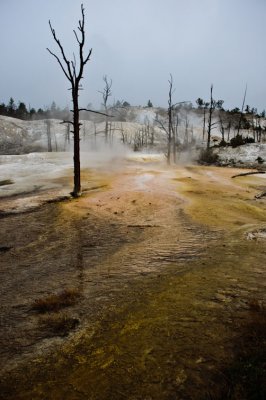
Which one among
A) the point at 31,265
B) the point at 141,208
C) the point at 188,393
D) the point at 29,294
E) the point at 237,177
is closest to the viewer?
the point at 188,393

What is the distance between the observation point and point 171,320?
5.80 meters

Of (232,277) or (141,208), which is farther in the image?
(141,208)

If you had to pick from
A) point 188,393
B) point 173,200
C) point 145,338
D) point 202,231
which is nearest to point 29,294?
point 145,338

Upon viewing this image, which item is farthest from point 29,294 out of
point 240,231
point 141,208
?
point 141,208

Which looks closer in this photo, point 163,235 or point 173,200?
point 163,235

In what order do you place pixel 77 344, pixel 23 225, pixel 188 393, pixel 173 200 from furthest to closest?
pixel 173 200, pixel 23 225, pixel 77 344, pixel 188 393

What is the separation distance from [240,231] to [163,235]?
101 inches

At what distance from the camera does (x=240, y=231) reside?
11188 mm

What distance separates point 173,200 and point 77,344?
37.7 ft

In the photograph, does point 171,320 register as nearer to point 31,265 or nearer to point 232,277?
point 232,277

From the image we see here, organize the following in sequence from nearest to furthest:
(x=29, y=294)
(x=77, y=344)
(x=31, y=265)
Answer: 1. (x=77, y=344)
2. (x=29, y=294)
3. (x=31, y=265)

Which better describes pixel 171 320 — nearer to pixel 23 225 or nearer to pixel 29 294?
pixel 29 294

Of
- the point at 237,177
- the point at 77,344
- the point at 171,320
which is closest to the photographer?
the point at 77,344

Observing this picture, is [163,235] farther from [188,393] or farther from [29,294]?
[188,393]
